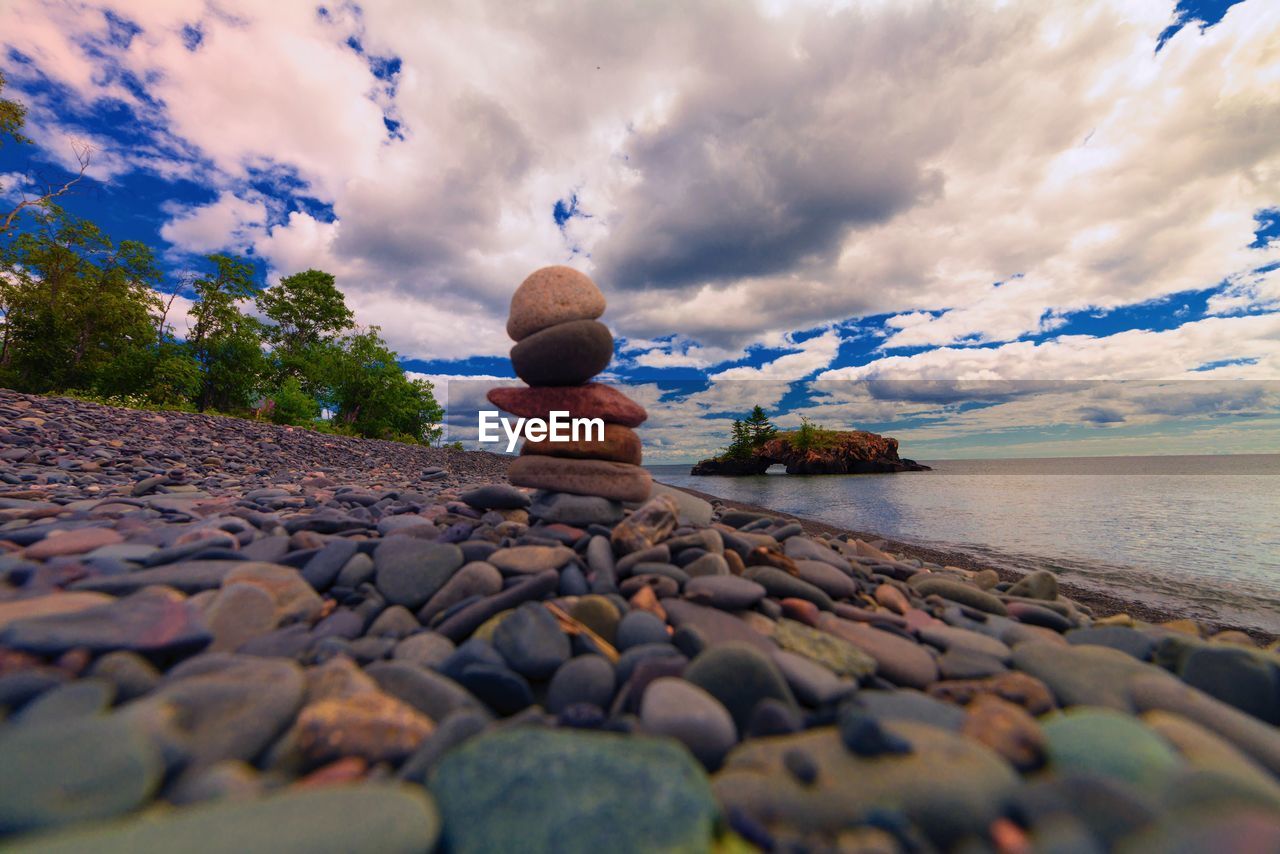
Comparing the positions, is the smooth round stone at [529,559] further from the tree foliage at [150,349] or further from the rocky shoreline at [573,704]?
the tree foliage at [150,349]

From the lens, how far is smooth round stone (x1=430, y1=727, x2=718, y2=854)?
1.43 metres

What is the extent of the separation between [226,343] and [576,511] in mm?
32077

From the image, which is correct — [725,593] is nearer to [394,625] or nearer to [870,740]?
[870,740]

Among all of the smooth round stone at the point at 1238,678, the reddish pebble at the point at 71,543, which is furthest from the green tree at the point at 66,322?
the smooth round stone at the point at 1238,678

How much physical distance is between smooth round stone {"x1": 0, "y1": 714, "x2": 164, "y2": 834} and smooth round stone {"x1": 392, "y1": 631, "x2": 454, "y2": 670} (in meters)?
0.93

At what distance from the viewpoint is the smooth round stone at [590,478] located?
192 inches

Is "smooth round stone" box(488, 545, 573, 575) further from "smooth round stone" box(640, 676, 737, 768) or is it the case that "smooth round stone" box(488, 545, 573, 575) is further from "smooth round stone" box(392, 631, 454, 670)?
"smooth round stone" box(640, 676, 737, 768)

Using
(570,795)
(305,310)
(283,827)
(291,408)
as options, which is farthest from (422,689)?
(305,310)

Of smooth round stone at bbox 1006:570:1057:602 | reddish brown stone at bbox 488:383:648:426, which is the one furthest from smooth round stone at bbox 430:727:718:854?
smooth round stone at bbox 1006:570:1057:602

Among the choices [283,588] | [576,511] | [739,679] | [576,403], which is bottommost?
[739,679]

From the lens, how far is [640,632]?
264 centimetres

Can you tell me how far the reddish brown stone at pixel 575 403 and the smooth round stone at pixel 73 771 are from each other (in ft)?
12.6

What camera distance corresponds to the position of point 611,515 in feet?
15.1

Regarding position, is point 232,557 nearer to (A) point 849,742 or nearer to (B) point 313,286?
(A) point 849,742
